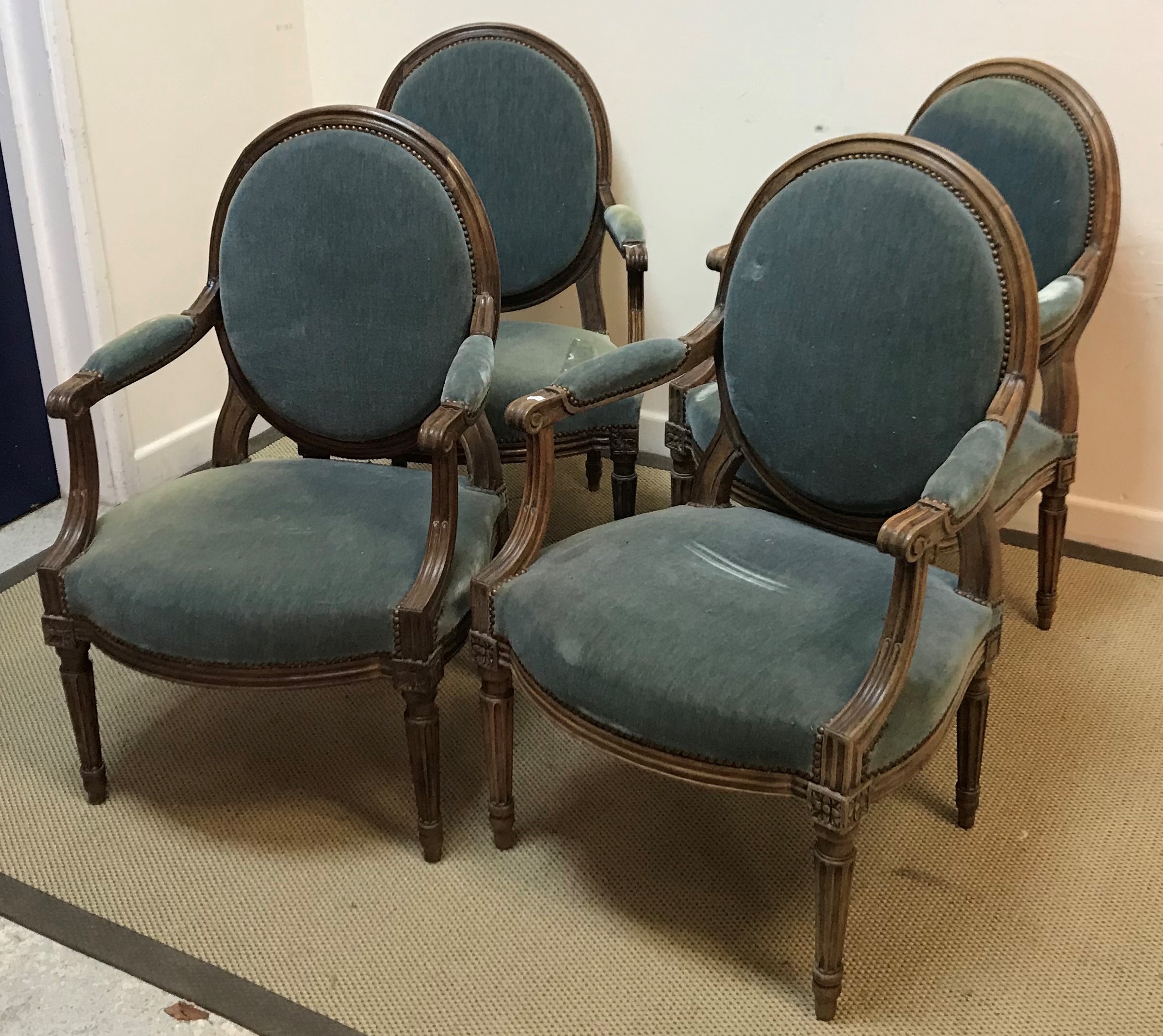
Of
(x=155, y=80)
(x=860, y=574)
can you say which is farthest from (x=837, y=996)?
(x=155, y=80)

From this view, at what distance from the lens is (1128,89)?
2.35 metres

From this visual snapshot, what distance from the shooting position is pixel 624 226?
2.54 meters

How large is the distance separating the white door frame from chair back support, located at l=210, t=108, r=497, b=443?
820 mm

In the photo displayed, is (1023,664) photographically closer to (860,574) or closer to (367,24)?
(860,574)

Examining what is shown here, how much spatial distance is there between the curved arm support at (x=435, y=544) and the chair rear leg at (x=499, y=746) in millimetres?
103

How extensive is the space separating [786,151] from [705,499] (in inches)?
44.6

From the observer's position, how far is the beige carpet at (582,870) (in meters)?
1.58

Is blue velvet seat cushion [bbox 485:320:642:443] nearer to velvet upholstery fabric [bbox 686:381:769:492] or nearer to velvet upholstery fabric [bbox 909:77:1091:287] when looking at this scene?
velvet upholstery fabric [bbox 686:381:769:492]

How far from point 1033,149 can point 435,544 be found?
129cm

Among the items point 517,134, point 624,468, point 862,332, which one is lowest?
point 624,468

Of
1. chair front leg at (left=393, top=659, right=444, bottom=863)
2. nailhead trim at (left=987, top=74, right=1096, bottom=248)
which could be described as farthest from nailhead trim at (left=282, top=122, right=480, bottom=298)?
nailhead trim at (left=987, top=74, right=1096, bottom=248)

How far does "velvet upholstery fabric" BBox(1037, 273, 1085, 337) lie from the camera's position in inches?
77.0

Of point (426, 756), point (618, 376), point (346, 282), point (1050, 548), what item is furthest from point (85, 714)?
point (1050, 548)

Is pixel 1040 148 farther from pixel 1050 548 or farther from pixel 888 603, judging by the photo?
pixel 888 603
